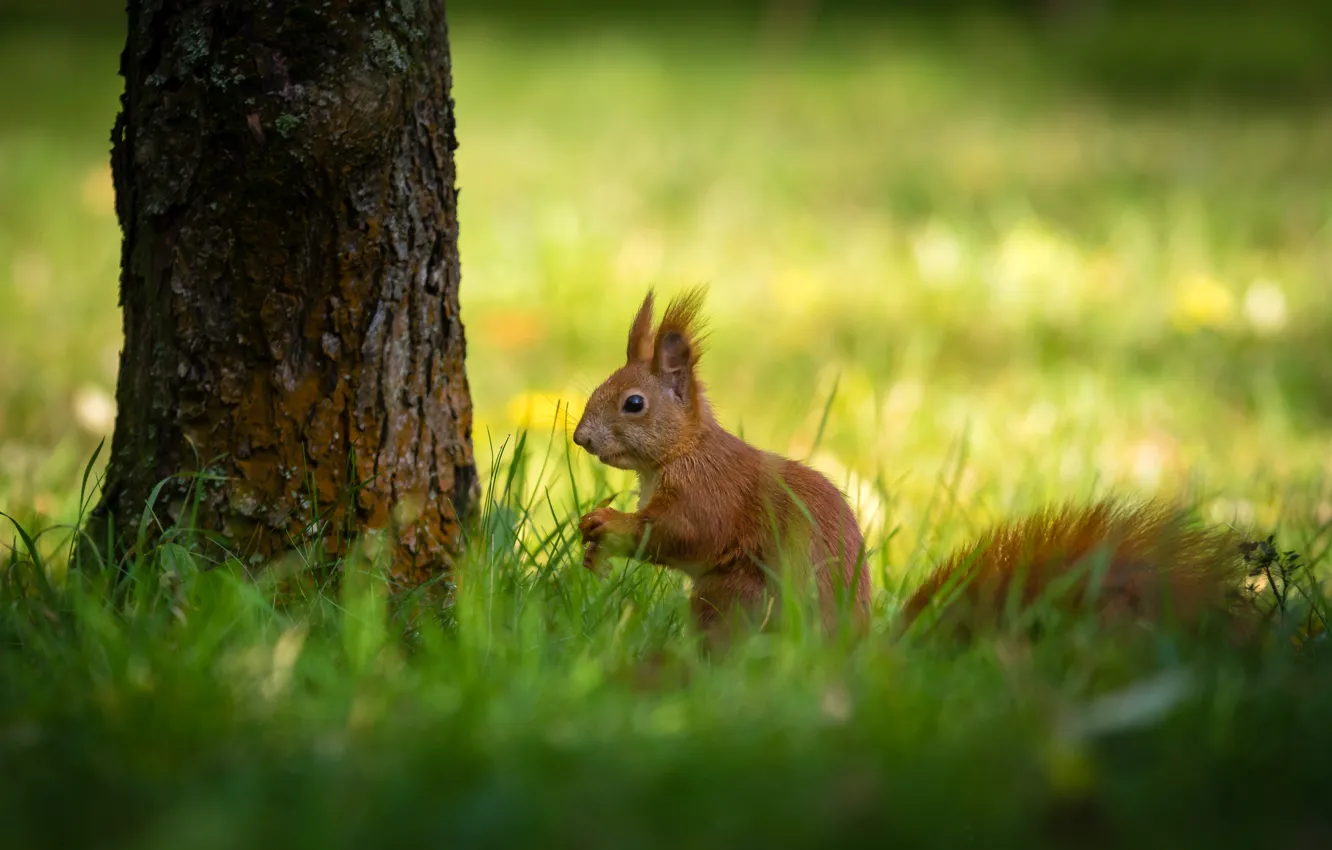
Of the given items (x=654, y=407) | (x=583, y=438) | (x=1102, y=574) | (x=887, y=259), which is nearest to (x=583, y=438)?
(x=583, y=438)

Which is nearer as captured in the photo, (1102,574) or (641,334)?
(1102,574)

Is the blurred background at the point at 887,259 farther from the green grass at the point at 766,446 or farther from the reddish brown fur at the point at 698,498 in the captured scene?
the reddish brown fur at the point at 698,498

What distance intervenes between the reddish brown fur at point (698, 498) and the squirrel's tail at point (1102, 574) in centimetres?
16

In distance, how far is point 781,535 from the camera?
7.33ft

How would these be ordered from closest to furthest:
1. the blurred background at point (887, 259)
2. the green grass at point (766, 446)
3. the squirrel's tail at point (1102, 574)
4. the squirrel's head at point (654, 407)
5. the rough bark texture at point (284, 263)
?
the green grass at point (766, 446) → the squirrel's tail at point (1102, 574) → the rough bark texture at point (284, 263) → the squirrel's head at point (654, 407) → the blurred background at point (887, 259)

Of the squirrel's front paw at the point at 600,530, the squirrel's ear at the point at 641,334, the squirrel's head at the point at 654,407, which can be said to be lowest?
the squirrel's front paw at the point at 600,530

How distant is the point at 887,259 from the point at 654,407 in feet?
11.4

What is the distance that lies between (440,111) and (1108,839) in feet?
5.21

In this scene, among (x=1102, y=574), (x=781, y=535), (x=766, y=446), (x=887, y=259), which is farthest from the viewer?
(x=887, y=259)

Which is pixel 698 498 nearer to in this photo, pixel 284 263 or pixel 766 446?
pixel 284 263

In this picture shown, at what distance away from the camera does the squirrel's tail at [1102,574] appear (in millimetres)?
1979

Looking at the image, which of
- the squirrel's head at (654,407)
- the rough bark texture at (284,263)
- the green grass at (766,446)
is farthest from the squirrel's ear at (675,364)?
the rough bark texture at (284,263)

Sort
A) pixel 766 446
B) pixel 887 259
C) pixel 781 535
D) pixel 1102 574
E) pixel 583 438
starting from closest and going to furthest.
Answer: pixel 1102 574 < pixel 781 535 < pixel 583 438 < pixel 766 446 < pixel 887 259

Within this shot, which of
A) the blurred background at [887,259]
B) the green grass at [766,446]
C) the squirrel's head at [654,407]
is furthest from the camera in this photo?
the blurred background at [887,259]
